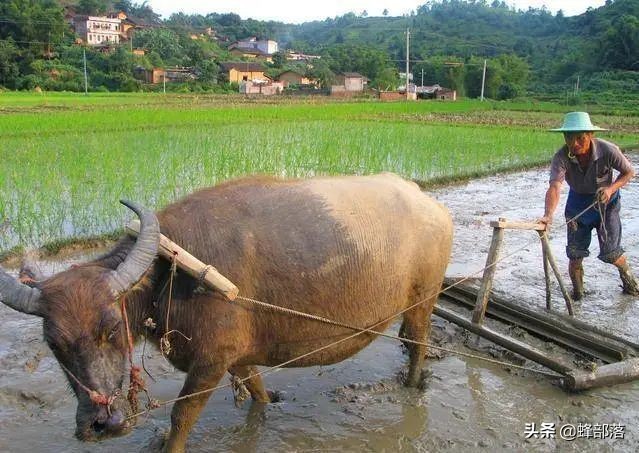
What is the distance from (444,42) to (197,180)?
295 ft

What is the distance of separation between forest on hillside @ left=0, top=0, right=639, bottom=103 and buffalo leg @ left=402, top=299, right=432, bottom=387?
42.6 m

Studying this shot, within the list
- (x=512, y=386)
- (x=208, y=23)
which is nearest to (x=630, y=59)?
(x=512, y=386)

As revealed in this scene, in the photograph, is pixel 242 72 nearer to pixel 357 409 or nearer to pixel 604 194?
pixel 604 194

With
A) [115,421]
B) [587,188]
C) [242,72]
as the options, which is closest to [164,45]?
[242,72]

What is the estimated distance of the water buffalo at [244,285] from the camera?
250cm

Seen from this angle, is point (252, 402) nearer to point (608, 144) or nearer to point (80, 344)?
point (80, 344)

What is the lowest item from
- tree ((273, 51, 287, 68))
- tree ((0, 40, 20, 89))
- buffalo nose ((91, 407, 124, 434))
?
buffalo nose ((91, 407, 124, 434))

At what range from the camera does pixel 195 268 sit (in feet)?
9.05

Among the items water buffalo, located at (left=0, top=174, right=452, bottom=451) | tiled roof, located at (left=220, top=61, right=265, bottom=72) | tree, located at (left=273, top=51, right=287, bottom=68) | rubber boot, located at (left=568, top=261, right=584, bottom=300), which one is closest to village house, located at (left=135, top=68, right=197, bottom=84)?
tiled roof, located at (left=220, top=61, right=265, bottom=72)

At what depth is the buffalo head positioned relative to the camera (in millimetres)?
2438

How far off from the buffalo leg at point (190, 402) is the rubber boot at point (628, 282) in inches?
173

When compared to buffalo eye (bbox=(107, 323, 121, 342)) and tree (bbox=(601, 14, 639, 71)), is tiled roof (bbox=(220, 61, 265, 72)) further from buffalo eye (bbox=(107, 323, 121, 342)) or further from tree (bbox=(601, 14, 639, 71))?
buffalo eye (bbox=(107, 323, 121, 342))

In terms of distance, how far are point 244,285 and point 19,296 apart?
107cm

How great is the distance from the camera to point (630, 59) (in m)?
54.2
